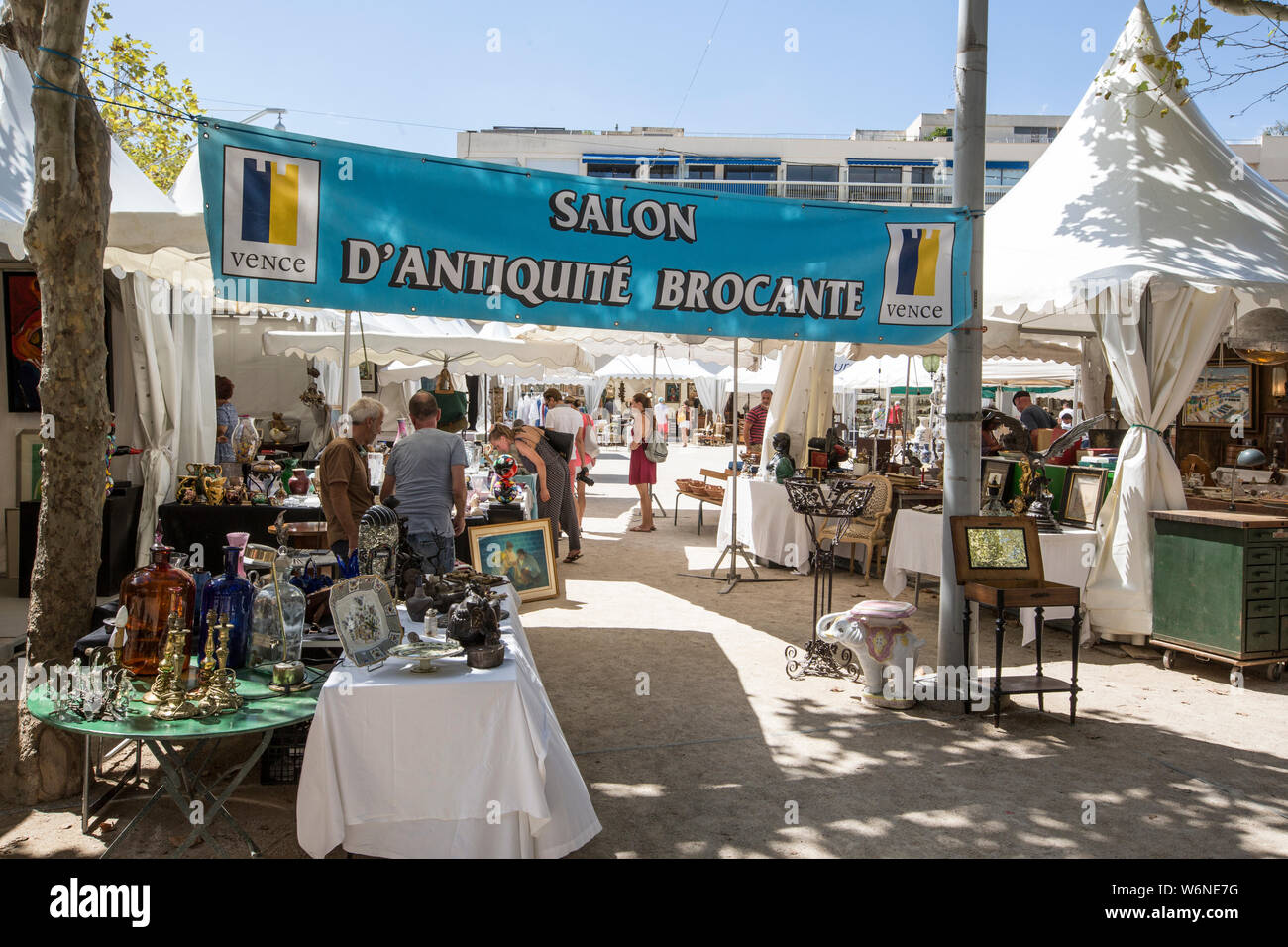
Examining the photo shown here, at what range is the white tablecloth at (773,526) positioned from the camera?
10.4 metres

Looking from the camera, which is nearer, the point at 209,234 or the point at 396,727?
the point at 396,727

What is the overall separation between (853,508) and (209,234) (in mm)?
4481

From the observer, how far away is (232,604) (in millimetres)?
3691

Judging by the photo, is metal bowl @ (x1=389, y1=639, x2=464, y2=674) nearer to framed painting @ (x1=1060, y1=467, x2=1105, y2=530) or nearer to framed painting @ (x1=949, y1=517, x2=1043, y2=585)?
framed painting @ (x1=949, y1=517, x2=1043, y2=585)

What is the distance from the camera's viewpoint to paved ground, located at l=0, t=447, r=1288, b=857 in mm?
3965

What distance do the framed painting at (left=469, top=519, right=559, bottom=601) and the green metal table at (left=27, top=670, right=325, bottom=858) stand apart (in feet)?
8.37

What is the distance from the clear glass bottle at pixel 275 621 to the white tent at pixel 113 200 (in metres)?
2.93

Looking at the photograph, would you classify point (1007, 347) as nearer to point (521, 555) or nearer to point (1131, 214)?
point (1131, 214)

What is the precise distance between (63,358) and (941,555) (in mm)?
5453

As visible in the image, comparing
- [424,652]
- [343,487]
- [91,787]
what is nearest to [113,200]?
[343,487]

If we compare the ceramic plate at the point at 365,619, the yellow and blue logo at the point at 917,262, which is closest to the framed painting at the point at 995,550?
the yellow and blue logo at the point at 917,262
